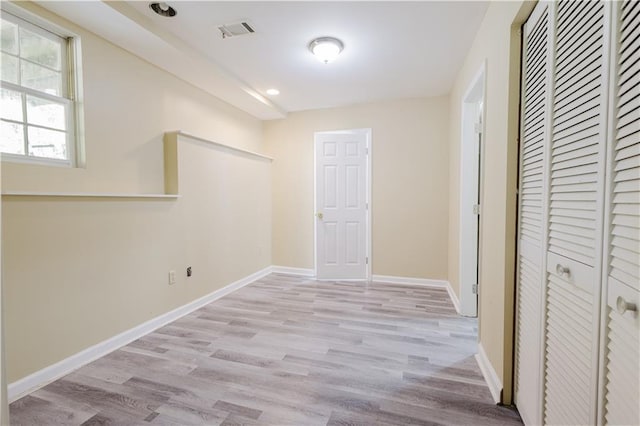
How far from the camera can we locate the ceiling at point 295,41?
2.04m

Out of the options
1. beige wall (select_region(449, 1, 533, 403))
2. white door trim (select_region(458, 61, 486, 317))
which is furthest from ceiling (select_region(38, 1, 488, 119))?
white door trim (select_region(458, 61, 486, 317))

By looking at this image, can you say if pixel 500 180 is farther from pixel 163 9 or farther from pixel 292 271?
pixel 292 271

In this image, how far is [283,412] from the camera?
1610mm

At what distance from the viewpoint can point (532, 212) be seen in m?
1.41

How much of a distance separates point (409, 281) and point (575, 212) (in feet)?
10.3

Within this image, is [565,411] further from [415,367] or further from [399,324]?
[399,324]

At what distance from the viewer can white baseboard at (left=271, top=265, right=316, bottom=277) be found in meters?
4.53

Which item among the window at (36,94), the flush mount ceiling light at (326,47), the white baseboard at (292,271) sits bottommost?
the white baseboard at (292,271)

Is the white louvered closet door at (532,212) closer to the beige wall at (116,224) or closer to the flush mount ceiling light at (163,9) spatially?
the flush mount ceiling light at (163,9)

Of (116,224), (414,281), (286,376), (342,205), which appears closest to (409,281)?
(414,281)

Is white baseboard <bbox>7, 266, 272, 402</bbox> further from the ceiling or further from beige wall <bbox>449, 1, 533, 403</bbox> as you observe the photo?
beige wall <bbox>449, 1, 533, 403</bbox>

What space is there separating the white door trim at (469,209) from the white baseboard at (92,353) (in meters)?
2.75

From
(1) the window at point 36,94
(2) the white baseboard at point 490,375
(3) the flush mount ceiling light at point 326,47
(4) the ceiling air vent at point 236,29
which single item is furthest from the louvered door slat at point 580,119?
(1) the window at point 36,94

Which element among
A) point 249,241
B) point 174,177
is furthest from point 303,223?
point 174,177
